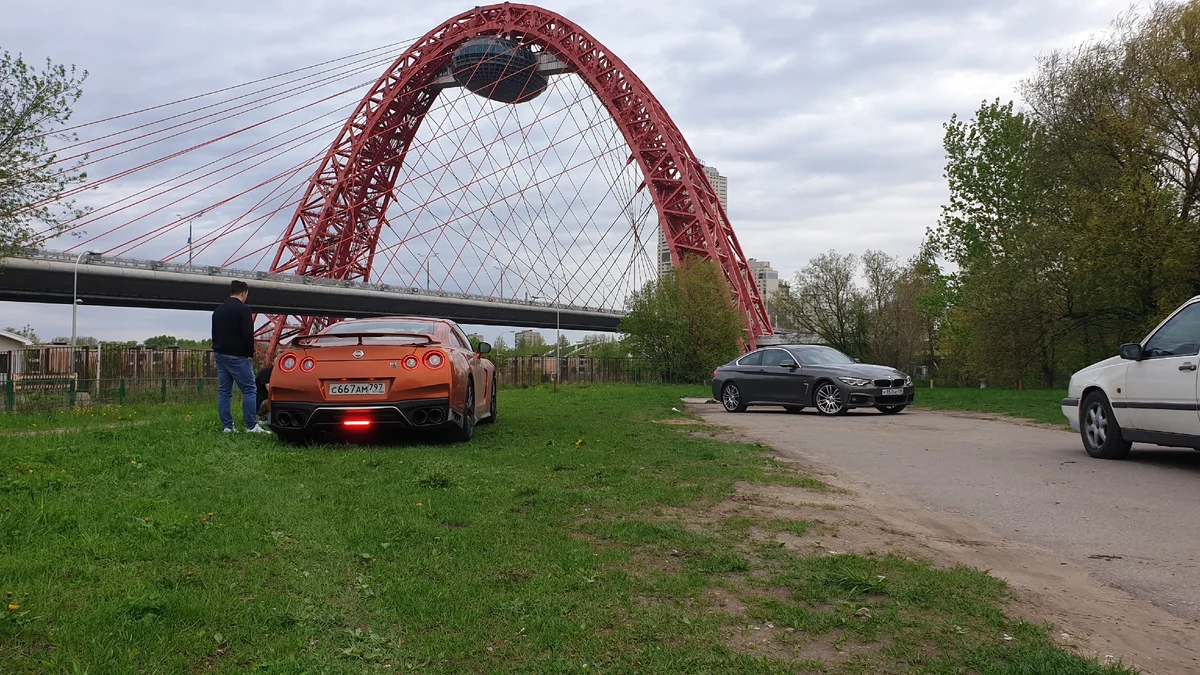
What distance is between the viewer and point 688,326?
35938 mm

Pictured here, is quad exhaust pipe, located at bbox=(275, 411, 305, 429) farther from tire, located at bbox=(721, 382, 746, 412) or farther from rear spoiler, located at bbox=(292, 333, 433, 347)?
tire, located at bbox=(721, 382, 746, 412)

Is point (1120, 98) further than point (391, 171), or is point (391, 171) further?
point (391, 171)

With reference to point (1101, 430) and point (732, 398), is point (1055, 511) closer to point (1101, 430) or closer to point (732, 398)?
point (1101, 430)

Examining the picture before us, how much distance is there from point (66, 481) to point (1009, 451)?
879 centimetres

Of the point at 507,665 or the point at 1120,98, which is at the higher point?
the point at 1120,98

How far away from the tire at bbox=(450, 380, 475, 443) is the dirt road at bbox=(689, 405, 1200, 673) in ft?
11.2

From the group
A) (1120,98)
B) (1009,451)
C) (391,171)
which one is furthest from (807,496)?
(391,171)

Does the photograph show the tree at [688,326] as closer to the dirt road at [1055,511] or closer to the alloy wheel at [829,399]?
the alloy wheel at [829,399]

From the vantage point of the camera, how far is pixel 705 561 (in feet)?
12.5

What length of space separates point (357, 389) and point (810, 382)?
9577mm

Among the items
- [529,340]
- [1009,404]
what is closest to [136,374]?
[1009,404]

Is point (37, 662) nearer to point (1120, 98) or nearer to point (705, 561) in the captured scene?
point (705, 561)

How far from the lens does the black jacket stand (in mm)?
9281

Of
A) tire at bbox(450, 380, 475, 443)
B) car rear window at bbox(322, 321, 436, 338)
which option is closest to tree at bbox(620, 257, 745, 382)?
tire at bbox(450, 380, 475, 443)
